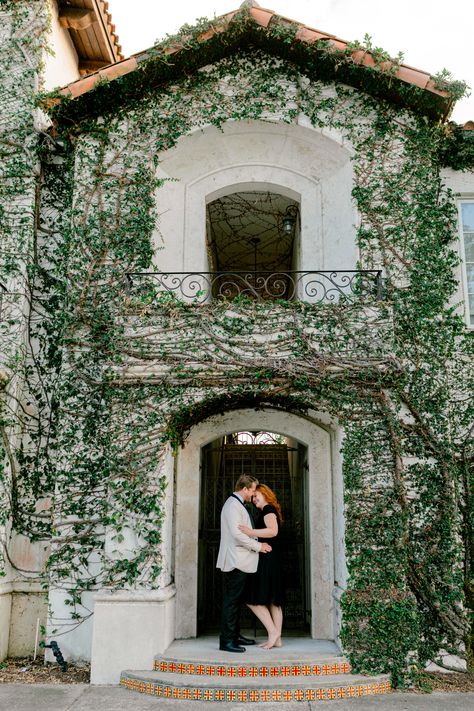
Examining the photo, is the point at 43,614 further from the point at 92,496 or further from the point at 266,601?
the point at 266,601

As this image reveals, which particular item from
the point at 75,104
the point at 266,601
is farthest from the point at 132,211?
the point at 266,601

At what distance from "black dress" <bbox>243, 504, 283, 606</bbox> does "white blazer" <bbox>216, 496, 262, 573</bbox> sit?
0.30m

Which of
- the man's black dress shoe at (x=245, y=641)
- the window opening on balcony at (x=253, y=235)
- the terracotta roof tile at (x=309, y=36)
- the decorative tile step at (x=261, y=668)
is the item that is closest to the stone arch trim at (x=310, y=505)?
the man's black dress shoe at (x=245, y=641)

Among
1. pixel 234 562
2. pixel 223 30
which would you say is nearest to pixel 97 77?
pixel 223 30

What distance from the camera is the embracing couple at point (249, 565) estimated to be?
7.50m

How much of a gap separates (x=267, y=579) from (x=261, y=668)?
114cm

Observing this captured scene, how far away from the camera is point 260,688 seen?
21.5 ft

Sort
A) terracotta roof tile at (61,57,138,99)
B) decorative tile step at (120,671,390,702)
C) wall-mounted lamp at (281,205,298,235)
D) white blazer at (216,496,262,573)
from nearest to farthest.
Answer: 1. decorative tile step at (120,671,390,702)
2. white blazer at (216,496,262,573)
3. terracotta roof tile at (61,57,138,99)
4. wall-mounted lamp at (281,205,298,235)

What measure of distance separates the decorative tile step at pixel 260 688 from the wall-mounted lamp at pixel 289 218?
6.75 meters

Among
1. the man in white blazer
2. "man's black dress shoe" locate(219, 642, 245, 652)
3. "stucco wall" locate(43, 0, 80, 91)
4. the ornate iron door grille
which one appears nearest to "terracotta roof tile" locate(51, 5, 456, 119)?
"stucco wall" locate(43, 0, 80, 91)

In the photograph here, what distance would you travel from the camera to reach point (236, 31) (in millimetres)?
9047

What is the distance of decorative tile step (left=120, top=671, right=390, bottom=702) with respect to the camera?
6.52 meters

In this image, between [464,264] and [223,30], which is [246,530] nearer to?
[464,264]

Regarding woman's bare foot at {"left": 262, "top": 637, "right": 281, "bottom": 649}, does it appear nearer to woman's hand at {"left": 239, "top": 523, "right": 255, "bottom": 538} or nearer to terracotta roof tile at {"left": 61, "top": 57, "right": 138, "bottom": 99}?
woman's hand at {"left": 239, "top": 523, "right": 255, "bottom": 538}
